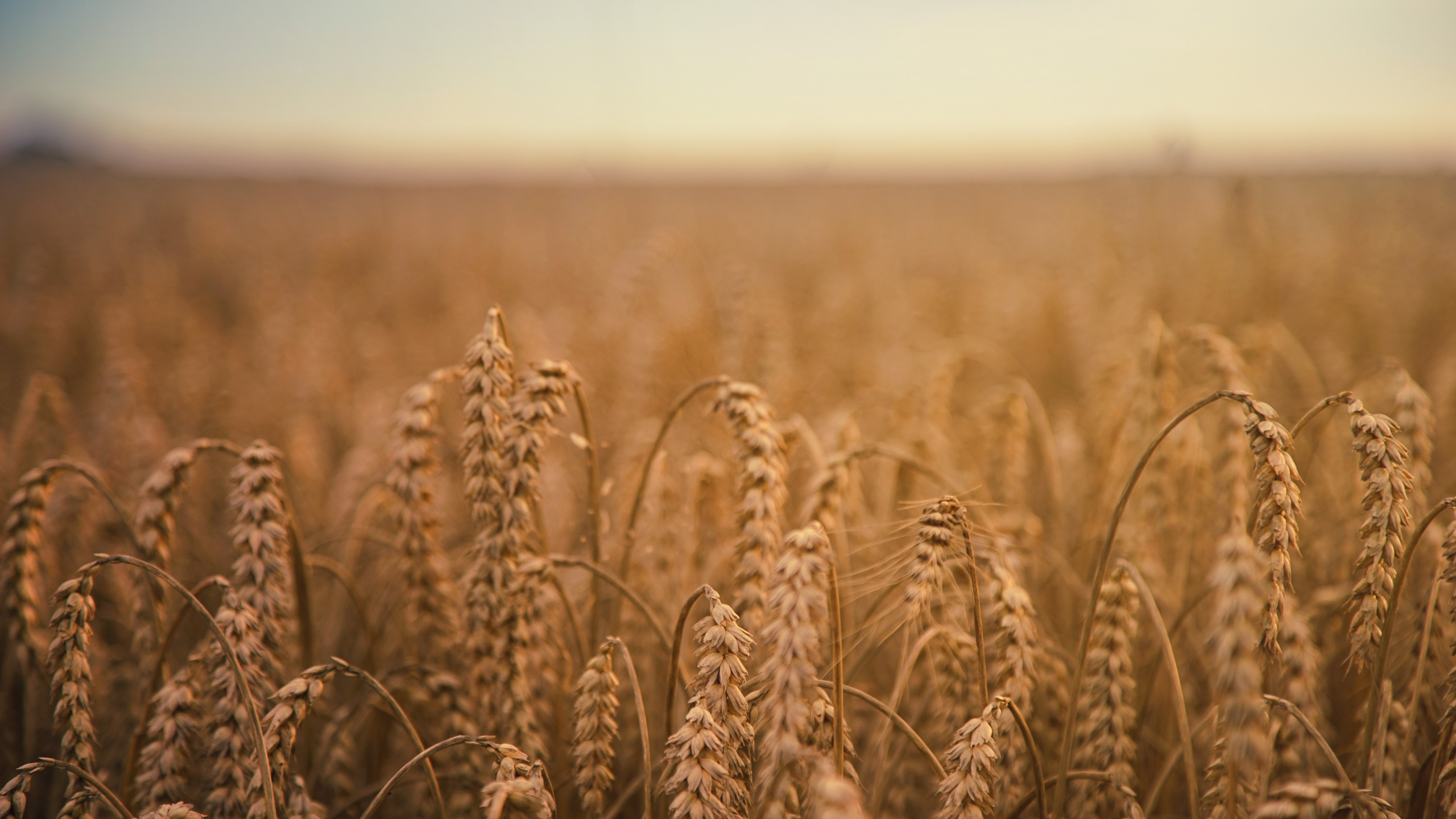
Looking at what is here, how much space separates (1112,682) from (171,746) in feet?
6.20

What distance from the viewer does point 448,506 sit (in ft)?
10.4

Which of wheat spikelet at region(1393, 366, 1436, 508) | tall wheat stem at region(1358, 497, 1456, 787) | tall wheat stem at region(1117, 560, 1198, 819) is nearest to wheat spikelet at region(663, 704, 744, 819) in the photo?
tall wheat stem at region(1117, 560, 1198, 819)

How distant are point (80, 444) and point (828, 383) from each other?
145 inches

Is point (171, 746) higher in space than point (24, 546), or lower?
lower

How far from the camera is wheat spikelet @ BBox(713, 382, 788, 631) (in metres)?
1.34

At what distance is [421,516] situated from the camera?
1626 millimetres

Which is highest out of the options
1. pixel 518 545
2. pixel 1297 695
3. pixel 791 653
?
pixel 518 545

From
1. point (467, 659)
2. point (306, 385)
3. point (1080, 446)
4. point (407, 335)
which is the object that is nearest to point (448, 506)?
point (306, 385)

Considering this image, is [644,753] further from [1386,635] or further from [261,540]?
[1386,635]

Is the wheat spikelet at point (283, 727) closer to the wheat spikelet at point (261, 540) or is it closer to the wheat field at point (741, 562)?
the wheat field at point (741, 562)

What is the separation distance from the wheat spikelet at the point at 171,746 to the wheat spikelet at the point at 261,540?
130 mm

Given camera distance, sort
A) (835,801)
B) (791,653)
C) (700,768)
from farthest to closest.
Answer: (700,768), (791,653), (835,801)

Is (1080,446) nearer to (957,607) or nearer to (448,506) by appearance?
(957,607)

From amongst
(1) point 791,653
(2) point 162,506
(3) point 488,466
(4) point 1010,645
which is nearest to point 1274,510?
(4) point 1010,645
